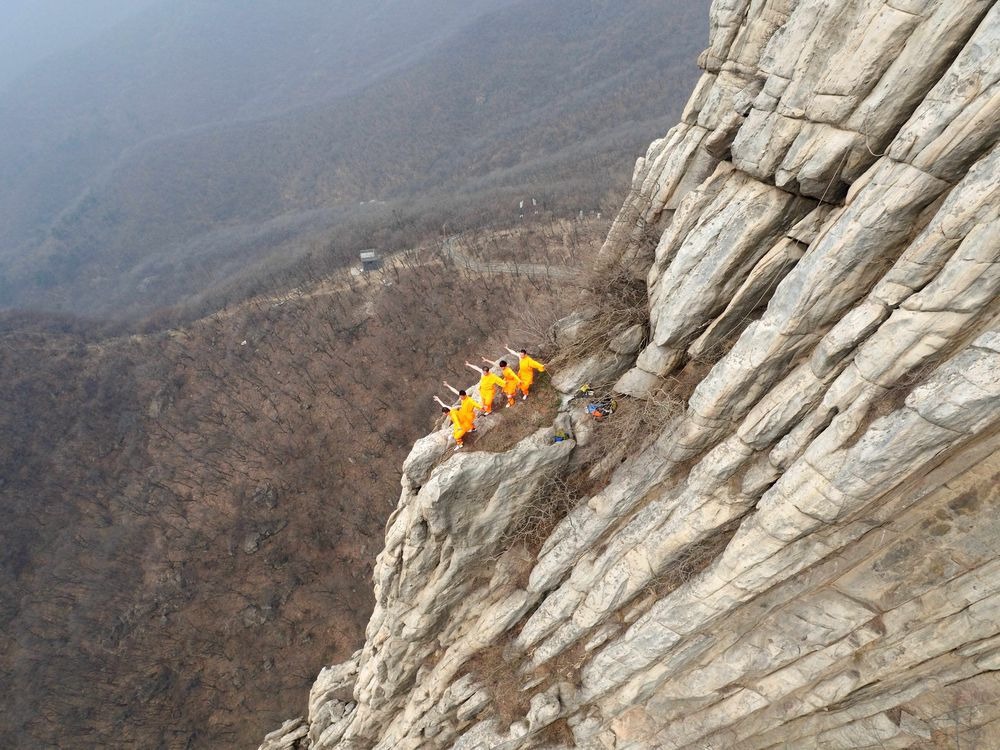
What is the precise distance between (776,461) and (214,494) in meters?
70.3

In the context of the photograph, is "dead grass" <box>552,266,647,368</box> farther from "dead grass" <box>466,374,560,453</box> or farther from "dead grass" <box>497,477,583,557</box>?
"dead grass" <box>497,477,583,557</box>

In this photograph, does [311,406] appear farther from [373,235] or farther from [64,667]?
[373,235]

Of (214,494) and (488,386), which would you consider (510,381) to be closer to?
(488,386)

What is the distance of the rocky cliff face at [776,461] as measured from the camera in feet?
36.4

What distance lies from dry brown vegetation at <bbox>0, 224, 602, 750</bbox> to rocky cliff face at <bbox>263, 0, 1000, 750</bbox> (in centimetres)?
2495

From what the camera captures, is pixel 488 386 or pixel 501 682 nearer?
pixel 488 386

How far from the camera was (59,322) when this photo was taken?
111 meters

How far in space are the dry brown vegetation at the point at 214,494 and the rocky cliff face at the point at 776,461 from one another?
24950mm

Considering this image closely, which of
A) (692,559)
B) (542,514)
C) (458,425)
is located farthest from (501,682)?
(458,425)

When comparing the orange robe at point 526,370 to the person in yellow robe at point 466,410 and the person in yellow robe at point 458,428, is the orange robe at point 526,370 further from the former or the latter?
the person in yellow robe at point 458,428

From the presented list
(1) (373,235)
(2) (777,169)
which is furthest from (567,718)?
(1) (373,235)

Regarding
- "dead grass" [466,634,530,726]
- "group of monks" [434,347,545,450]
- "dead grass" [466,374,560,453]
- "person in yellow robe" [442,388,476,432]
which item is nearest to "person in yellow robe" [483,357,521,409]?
"group of monks" [434,347,545,450]

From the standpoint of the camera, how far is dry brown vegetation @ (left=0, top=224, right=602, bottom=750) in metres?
50.8

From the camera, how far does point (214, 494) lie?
6544 centimetres
